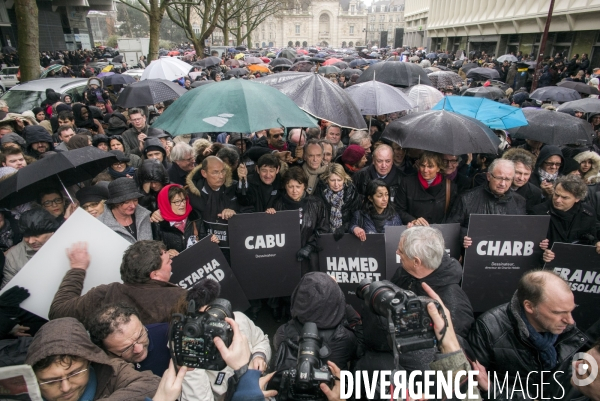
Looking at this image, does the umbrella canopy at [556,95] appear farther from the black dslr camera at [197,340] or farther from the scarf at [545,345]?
the black dslr camera at [197,340]

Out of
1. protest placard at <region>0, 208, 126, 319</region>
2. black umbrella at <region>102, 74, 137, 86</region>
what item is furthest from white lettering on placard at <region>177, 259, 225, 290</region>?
black umbrella at <region>102, 74, 137, 86</region>

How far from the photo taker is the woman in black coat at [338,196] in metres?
3.55

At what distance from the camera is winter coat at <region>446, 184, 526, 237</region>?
11.2 ft

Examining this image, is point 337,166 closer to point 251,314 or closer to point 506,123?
point 251,314

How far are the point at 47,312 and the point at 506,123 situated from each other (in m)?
4.98

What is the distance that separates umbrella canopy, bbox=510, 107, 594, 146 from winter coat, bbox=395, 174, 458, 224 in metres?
1.61

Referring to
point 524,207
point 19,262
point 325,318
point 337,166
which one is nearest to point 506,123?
point 524,207

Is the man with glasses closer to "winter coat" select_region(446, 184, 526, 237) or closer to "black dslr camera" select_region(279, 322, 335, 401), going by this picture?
"winter coat" select_region(446, 184, 526, 237)

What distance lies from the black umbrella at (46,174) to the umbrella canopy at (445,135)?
2.81 m

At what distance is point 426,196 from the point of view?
370 centimetres

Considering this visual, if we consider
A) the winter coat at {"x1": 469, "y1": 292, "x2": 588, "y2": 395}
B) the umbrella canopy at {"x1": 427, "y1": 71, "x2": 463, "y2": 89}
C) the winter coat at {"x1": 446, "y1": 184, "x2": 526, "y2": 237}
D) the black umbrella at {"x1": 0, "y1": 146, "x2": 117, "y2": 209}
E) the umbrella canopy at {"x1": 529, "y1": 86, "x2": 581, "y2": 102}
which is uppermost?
the umbrella canopy at {"x1": 427, "y1": 71, "x2": 463, "y2": 89}

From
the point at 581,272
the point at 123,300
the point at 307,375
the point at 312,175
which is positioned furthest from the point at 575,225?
the point at 123,300

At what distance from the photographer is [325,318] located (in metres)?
2.11

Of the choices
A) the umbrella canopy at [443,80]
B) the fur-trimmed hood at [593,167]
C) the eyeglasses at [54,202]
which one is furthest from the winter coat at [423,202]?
the umbrella canopy at [443,80]
